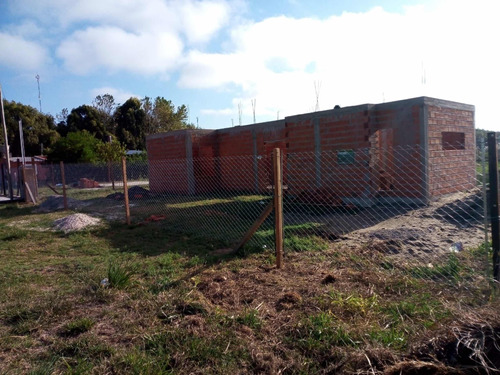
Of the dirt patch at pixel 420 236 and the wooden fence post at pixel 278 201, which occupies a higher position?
the wooden fence post at pixel 278 201

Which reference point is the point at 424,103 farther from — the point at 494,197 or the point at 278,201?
the point at 494,197

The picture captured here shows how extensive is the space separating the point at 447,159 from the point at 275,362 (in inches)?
415

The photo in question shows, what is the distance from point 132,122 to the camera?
155 feet

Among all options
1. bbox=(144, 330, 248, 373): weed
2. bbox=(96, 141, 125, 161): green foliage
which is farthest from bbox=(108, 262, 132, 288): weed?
bbox=(96, 141, 125, 161): green foliage

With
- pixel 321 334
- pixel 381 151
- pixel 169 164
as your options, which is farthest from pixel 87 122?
pixel 321 334

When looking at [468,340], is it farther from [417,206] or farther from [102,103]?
[102,103]

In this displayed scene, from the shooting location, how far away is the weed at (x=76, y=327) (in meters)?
3.66

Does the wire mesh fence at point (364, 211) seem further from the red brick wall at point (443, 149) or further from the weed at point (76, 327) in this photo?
the weed at point (76, 327)

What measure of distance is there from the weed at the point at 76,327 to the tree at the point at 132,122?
45396mm

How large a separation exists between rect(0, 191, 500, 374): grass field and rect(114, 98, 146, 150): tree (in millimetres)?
42633

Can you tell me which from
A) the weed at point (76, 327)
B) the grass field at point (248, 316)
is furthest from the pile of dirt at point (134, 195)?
the weed at point (76, 327)

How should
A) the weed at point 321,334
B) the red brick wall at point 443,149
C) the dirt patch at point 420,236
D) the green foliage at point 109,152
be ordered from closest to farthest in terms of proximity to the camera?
the weed at point 321,334, the dirt patch at point 420,236, the red brick wall at point 443,149, the green foliage at point 109,152

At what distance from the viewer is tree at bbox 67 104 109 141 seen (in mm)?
45719

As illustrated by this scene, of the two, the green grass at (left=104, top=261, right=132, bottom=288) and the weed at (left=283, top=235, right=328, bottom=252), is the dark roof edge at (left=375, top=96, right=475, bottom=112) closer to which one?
the weed at (left=283, top=235, right=328, bottom=252)
